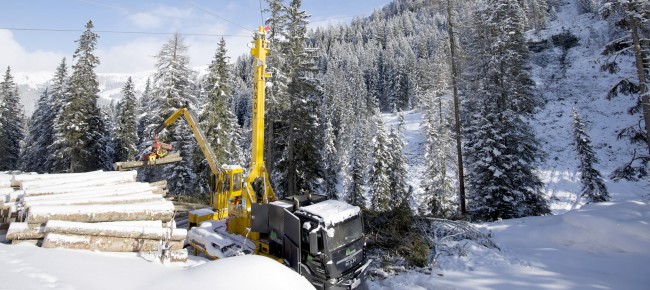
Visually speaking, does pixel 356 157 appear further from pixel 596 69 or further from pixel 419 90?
pixel 596 69

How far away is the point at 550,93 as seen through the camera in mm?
56531

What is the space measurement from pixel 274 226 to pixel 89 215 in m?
4.64

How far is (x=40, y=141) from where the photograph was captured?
122 ft

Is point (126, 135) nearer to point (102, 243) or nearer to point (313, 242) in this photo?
point (102, 243)

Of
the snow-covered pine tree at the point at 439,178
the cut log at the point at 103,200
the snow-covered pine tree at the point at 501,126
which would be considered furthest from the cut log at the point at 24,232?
the snow-covered pine tree at the point at 439,178

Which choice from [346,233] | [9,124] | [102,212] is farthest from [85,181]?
[9,124]

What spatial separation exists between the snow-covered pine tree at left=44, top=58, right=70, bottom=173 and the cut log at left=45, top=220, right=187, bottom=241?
28.2m

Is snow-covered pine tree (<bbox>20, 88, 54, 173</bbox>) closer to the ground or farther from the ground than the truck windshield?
farther from the ground

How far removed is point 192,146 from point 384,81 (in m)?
71.0

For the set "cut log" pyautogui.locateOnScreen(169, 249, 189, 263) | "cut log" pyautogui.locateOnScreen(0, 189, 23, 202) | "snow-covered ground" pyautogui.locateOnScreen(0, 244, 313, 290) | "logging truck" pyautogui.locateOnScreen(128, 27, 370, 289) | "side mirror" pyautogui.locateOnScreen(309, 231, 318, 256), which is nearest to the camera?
"snow-covered ground" pyautogui.locateOnScreen(0, 244, 313, 290)

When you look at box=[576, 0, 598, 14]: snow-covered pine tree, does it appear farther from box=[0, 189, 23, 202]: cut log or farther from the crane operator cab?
box=[0, 189, 23, 202]: cut log

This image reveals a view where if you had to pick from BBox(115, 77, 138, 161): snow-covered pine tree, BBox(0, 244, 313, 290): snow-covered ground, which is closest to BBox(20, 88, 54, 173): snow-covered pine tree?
BBox(115, 77, 138, 161): snow-covered pine tree

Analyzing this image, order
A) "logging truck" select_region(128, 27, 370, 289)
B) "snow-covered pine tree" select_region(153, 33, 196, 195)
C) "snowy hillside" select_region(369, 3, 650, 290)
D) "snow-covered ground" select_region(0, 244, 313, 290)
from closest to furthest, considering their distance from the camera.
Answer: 1. "snow-covered ground" select_region(0, 244, 313, 290)
2. "logging truck" select_region(128, 27, 370, 289)
3. "snowy hillside" select_region(369, 3, 650, 290)
4. "snow-covered pine tree" select_region(153, 33, 196, 195)

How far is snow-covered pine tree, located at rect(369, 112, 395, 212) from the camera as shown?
31.7 m
